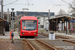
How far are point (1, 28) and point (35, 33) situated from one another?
472 inches

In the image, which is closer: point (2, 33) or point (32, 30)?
point (32, 30)

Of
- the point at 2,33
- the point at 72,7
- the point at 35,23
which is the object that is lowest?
the point at 2,33

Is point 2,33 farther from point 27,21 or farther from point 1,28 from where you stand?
point 27,21

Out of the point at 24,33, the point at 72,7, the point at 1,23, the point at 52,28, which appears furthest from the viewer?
the point at 52,28

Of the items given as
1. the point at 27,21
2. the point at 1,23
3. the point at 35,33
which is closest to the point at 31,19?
the point at 27,21

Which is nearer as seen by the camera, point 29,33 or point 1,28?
point 29,33

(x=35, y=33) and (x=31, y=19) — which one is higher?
(x=31, y=19)

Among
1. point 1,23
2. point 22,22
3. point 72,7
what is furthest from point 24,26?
point 72,7

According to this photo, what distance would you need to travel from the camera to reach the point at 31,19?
2278cm

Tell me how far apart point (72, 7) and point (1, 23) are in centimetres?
2961

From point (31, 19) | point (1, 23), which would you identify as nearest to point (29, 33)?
point (31, 19)

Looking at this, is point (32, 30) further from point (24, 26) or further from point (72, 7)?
point (72, 7)

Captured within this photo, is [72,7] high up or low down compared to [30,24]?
up

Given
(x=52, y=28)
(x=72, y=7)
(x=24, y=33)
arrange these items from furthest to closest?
(x=52, y=28)
(x=72, y=7)
(x=24, y=33)
